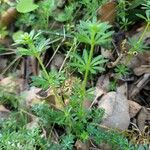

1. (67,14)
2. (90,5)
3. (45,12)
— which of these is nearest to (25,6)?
(45,12)

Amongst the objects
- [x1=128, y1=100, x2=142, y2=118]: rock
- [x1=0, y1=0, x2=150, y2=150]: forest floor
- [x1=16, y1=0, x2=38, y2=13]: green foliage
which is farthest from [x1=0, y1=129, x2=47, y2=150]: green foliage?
[x1=16, y1=0, x2=38, y2=13]: green foliage

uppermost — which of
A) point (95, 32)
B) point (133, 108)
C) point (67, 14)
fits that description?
point (95, 32)

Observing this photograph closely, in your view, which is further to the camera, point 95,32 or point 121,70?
point 121,70

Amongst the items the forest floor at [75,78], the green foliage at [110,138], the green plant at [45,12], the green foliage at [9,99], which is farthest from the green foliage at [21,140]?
the green plant at [45,12]

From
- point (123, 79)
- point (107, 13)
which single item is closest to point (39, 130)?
point (123, 79)

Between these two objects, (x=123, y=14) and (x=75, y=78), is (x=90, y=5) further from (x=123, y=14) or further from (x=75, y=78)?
(x=75, y=78)

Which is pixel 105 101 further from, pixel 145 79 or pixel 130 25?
pixel 130 25
